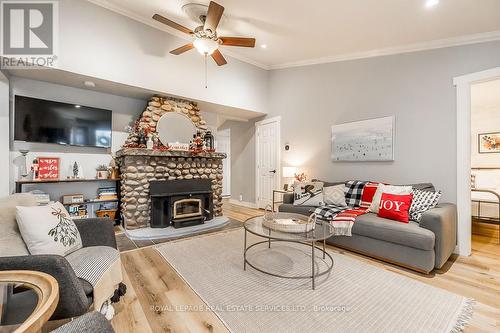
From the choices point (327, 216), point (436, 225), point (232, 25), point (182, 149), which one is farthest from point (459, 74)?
point (182, 149)

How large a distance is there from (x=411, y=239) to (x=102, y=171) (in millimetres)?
4558

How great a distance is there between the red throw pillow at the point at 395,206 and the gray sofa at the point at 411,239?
8 cm

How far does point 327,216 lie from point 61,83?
14.6 feet

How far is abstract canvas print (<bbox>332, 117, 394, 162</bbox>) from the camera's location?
11.6 feet

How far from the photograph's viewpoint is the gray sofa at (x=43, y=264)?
1.17m

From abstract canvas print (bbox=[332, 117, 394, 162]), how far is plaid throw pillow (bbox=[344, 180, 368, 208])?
1.66 ft

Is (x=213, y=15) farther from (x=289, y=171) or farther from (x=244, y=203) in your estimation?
(x=244, y=203)

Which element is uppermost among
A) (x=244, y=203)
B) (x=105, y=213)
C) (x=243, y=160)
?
(x=243, y=160)

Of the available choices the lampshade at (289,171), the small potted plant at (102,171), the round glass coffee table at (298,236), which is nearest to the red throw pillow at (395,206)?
the round glass coffee table at (298,236)

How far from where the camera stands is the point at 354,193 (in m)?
3.50

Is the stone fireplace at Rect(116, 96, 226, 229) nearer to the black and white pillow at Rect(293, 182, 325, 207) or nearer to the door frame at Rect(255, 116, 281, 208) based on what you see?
the door frame at Rect(255, 116, 281, 208)

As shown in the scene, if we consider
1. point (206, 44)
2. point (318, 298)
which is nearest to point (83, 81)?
point (206, 44)

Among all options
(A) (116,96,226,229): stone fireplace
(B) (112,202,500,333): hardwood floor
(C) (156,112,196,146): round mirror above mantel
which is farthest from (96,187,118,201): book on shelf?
(B) (112,202,500,333): hardwood floor

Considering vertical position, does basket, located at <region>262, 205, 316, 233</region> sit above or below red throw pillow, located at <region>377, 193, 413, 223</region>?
below
